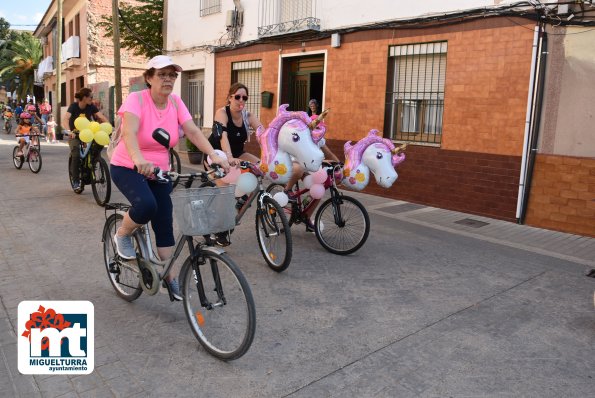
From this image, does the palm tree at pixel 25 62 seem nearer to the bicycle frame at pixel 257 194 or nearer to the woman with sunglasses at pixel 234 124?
the woman with sunglasses at pixel 234 124

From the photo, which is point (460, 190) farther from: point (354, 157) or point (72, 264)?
point (72, 264)

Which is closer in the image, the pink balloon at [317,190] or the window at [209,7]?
the pink balloon at [317,190]

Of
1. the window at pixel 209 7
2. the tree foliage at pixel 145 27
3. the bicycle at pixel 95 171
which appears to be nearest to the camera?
the bicycle at pixel 95 171

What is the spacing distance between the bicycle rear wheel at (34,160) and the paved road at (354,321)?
4.75 metres

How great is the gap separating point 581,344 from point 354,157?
2813 millimetres

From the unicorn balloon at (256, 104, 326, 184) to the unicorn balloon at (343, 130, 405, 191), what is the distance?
49cm

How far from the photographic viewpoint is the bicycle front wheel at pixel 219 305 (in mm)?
3100

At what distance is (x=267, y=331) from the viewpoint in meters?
3.75

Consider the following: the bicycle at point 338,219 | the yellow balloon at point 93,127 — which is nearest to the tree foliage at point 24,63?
the yellow balloon at point 93,127

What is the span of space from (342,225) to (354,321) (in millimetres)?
1861

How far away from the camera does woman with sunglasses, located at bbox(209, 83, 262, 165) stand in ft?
18.8

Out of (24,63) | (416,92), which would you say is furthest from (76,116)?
(24,63)

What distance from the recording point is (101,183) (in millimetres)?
8141

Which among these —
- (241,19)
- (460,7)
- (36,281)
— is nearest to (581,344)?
(36,281)
